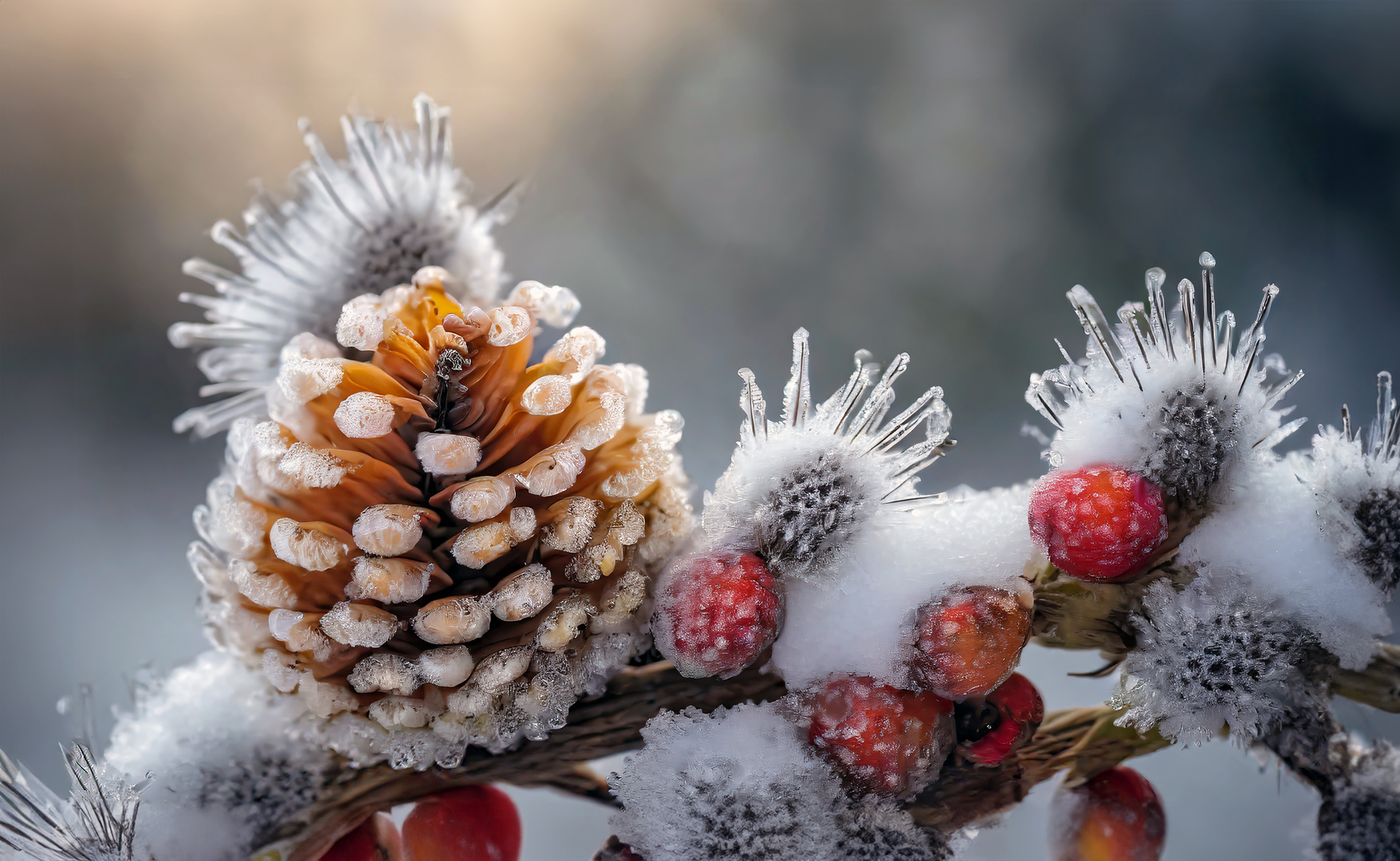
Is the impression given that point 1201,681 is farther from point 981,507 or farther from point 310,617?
point 310,617

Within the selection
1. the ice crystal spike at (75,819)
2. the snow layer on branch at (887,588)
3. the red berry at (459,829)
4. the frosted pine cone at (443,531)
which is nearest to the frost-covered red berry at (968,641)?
the snow layer on branch at (887,588)

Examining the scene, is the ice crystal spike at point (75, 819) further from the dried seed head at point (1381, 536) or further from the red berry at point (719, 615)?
the dried seed head at point (1381, 536)

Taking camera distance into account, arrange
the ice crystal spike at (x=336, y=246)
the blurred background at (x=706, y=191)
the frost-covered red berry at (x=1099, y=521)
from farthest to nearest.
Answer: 1. the blurred background at (x=706, y=191)
2. the ice crystal spike at (x=336, y=246)
3. the frost-covered red berry at (x=1099, y=521)

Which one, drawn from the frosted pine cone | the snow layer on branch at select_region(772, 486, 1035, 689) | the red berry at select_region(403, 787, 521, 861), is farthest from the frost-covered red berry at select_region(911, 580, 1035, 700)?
the red berry at select_region(403, 787, 521, 861)

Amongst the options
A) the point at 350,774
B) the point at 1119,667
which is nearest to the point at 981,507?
the point at 1119,667

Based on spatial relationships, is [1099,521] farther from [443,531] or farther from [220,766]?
[220,766]

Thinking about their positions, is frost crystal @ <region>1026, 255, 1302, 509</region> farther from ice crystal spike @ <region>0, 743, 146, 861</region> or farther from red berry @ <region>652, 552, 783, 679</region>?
ice crystal spike @ <region>0, 743, 146, 861</region>

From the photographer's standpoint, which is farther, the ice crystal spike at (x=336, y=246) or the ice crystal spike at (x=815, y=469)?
the ice crystal spike at (x=336, y=246)
